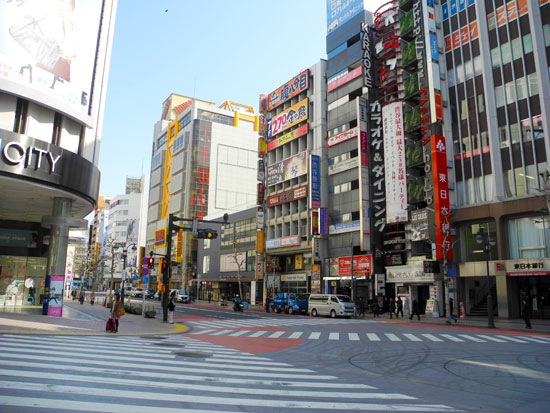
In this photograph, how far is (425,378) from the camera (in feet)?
33.9

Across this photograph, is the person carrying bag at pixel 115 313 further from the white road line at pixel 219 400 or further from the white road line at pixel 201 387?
the white road line at pixel 219 400

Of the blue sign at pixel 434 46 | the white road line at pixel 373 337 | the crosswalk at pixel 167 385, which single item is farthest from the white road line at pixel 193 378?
the blue sign at pixel 434 46

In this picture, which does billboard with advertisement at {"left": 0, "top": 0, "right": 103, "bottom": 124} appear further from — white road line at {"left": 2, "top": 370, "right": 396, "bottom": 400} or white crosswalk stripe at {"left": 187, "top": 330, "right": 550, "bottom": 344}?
white road line at {"left": 2, "top": 370, "right": 396, "bottom": 400}

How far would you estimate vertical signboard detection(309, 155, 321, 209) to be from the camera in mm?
52594

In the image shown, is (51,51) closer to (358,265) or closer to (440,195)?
(440,195)

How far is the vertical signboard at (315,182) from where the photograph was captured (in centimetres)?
5259

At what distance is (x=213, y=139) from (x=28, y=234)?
74290 mm

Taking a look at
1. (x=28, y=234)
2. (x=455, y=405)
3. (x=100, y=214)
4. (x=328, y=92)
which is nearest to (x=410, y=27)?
(x=328, y=92)

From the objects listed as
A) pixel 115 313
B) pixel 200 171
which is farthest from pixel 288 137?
pixel 115 313

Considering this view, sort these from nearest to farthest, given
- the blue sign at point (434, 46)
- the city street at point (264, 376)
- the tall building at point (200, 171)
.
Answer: the city street at point (264, 376) < the blue sign at point (434, 46) < the tall building at point (200, 171)

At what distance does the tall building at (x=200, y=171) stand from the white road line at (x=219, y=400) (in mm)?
85785

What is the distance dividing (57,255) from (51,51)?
38.6 feet

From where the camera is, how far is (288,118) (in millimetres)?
61500

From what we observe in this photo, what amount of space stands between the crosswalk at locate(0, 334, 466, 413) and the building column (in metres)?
13.3
